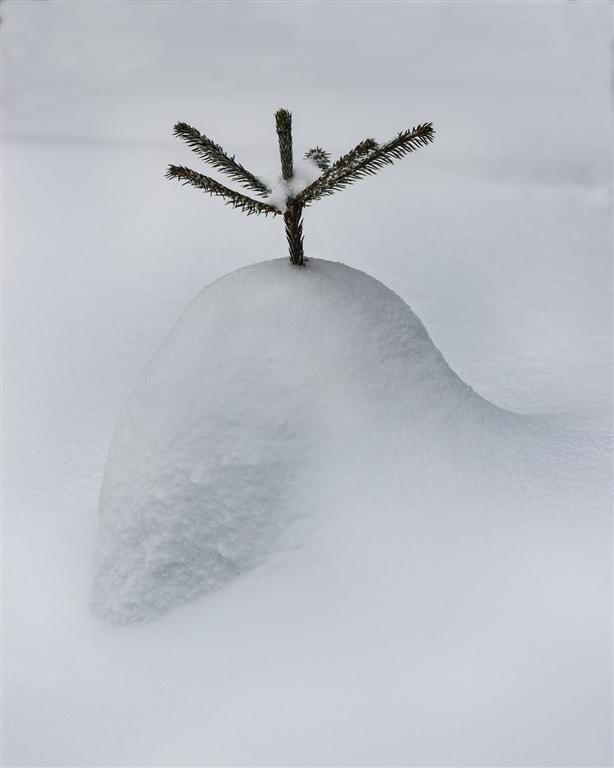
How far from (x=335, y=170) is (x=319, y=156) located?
0.34 metres

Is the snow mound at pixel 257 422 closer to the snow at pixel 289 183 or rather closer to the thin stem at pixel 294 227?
the thin stem at pixel 294 227

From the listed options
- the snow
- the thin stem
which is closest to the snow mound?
the thin stem

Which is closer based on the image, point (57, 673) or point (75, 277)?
point (57, 673)

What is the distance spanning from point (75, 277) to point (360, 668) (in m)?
4.69

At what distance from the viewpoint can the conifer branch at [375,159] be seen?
10.3 feet

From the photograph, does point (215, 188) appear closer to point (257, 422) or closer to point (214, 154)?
point (214, 154)

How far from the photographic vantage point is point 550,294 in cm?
653

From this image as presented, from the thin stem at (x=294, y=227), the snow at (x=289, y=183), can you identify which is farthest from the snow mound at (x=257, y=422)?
the snow at (x=289, y=183)

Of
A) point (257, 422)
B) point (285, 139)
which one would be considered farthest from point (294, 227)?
point (257, 422)

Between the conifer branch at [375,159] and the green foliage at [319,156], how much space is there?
234 mm

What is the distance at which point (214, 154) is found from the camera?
10.7 ft

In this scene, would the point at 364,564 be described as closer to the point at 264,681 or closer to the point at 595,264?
the point at 264,681

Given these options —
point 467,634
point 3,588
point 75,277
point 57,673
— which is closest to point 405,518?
point 467,634

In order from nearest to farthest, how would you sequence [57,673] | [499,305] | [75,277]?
[57,673] < [499,305] < [75,277]
